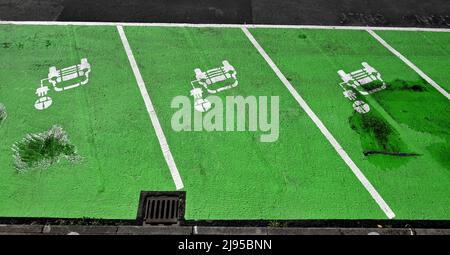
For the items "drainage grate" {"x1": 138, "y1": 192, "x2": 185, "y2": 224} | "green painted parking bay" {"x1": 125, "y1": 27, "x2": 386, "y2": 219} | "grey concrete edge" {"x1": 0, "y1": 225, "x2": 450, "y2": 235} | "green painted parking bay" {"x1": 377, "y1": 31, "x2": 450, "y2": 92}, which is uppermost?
"green painted parking bay" {"x1": 377, "y1": 31, "x2": 450, "y2": 92}

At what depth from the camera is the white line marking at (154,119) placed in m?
6.07

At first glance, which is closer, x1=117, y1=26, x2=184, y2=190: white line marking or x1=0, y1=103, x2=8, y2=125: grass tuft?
x1=117, y1=26, x2=184, y2=190: white line marking

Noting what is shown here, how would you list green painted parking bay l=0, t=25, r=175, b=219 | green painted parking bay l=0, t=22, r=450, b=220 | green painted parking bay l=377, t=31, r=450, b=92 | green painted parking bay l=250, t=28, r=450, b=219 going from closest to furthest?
green painted parking bay l=0, t=25, r=175, b=219
green painted parking bay l=0, t=22, r=450, b=220
green painted parking bay l=250, t=28, r=450, b=219
green painted parking bay l=377, t=31, r=450, b=92

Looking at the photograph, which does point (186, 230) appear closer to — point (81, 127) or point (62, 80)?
point (81, 127)

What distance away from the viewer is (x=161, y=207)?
221 inches

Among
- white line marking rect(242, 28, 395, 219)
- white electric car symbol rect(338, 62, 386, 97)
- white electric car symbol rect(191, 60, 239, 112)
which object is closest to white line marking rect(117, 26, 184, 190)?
white electric car symbol rect(191, 60, 239, 112)

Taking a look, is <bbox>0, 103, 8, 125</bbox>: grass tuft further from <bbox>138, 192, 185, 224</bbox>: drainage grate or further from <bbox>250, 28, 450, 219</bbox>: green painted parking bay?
<bbox>250, 28, 450, 219</bbox>: green painted parking bay

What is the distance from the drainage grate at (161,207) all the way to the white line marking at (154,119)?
0.25m

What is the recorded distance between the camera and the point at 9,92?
24.2 feet

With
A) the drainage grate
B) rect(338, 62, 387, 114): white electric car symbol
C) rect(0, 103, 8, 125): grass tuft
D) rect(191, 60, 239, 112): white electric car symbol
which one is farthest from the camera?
rect(338, 62, 387, 114): white electric car symbol

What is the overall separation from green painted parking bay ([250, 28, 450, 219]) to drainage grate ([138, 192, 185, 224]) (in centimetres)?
339

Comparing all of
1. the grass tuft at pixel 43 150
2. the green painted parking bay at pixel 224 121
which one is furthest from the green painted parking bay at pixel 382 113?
the grass tuft at pixel 43 150

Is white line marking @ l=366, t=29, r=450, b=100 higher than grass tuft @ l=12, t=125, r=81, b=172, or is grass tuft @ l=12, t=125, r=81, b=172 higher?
white line marking @ l=366, t=29, r=450, b=100

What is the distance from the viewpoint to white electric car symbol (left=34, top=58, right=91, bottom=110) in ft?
23.7
